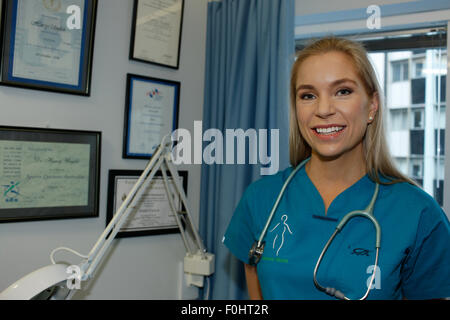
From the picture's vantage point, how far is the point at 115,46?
4.35 ft

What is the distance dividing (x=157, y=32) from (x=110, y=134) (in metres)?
0.41

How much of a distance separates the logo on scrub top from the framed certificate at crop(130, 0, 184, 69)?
10cm

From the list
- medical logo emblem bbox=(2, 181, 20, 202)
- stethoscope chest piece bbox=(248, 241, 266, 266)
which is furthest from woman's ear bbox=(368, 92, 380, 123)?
medical logo emblem bbox=(2, 181, 20, 202)

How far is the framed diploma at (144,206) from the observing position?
51.9 inches

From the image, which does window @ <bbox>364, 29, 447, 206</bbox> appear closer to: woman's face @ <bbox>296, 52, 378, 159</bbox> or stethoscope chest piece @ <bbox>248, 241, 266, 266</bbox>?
woman's face @ <bbox>296, 52, 378, 159</bbox>

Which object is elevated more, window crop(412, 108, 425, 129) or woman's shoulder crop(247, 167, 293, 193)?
window crop(412, 108, 425, 129)

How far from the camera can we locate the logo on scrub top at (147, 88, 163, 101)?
4.59 ft

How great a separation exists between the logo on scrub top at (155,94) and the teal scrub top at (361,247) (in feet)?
2.14

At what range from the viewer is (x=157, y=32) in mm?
1418

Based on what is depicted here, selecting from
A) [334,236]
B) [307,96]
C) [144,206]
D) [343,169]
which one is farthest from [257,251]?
[144,206]

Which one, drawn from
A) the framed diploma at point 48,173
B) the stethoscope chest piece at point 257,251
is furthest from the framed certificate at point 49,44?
the stethoscope chest piece at point 257,251

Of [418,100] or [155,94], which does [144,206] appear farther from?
[418,100]

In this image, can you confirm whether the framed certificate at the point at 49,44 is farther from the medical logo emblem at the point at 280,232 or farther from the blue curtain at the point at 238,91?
the medical logo emblem at the point at 280,232
